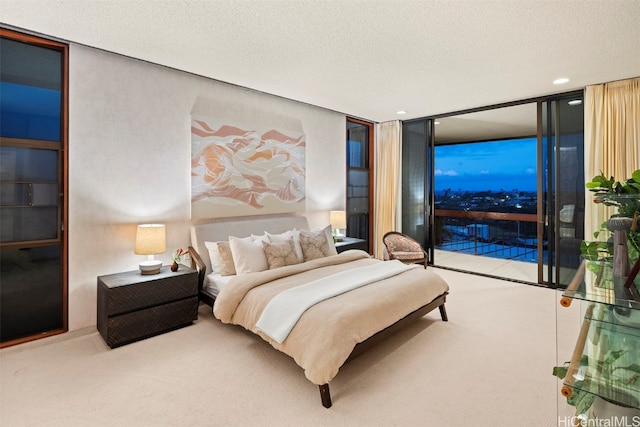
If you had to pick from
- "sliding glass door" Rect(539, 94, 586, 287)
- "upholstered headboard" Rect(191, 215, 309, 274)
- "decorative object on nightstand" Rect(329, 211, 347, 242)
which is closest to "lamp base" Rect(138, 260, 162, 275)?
"upholstered headboard" Rect(191, 215, 309, 274)

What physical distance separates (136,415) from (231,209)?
257 cm

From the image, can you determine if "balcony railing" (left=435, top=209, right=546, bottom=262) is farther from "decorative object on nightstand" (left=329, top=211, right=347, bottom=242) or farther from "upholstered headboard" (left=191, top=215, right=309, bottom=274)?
"upholstered headboard" (left=191, top=215, right=309, bottom=274)

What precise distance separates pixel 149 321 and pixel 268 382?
4.59 feet

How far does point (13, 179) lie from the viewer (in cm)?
283

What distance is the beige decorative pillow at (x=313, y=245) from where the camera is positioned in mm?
3955

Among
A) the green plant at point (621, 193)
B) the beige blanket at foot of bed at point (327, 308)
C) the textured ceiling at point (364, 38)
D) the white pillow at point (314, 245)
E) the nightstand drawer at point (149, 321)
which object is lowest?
the nightstand drawer at point (149, 321)

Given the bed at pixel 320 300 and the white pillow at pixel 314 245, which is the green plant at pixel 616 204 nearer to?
the bed at pixel 320 300

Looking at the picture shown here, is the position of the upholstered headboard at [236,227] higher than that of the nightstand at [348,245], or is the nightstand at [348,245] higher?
the upholstered headboard at [236,227]

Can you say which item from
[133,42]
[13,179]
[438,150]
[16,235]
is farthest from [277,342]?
[438,150]

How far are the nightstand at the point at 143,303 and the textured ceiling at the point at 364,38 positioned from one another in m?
2.19

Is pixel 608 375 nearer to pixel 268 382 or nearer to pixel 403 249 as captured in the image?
pixel 268 382

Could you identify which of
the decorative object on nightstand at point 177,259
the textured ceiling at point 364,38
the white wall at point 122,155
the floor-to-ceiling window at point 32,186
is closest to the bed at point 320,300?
the decorative object on nightstand at point 177,259

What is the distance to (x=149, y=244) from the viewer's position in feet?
10.4

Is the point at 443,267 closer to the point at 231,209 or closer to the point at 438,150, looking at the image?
the point at 438,150
